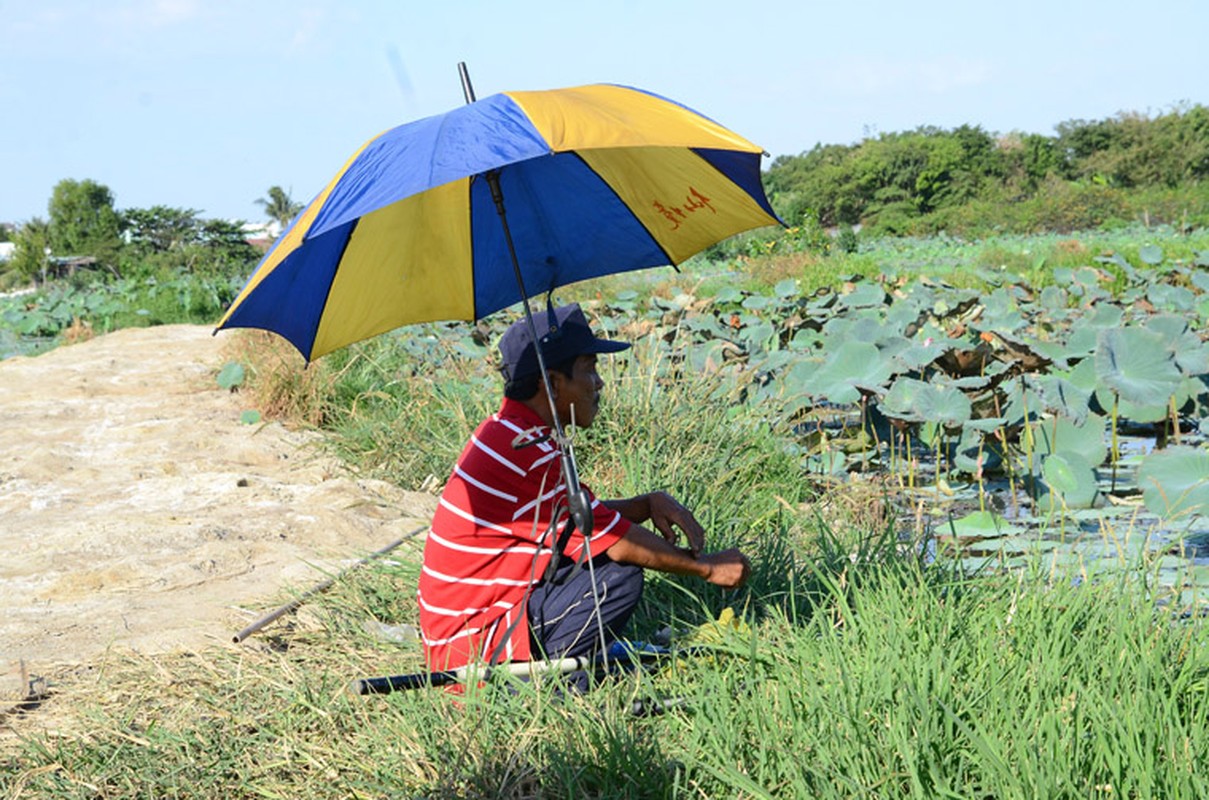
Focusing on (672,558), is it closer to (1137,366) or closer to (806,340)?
(1137,366)

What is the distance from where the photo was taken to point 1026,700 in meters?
2.49

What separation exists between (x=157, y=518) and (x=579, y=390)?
134 inches

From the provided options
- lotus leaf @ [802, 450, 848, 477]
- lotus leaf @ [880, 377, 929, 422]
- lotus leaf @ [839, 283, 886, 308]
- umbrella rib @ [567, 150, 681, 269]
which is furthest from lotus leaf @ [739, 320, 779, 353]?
umbrella rib @ [567, 150, 681, 269]

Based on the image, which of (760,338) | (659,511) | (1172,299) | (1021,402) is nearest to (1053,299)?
(1172,299)

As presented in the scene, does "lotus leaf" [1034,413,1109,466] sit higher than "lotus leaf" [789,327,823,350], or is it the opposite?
"lotus leaf" [789,327,823,350]

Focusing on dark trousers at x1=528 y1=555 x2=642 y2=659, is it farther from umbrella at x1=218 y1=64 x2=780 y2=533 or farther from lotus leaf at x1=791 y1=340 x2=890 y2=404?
lotus leaf at x1=791 y1=340 x2=890 y2=404

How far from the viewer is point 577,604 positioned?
9.89 feet

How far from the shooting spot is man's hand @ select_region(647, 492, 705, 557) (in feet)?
9.80

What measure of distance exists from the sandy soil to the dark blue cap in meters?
1.41

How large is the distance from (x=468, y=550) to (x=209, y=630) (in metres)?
1.39

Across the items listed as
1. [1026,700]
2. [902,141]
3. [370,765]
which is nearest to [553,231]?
[370,765]

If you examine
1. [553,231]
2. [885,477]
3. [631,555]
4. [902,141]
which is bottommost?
[885,477]

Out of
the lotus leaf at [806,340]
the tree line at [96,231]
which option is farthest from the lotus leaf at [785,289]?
the tree line at [96,231]

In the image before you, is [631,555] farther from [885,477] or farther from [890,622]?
[885,477]
